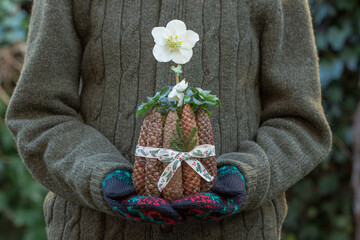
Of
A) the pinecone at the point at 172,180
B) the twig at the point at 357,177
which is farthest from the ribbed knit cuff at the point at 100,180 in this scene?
the twig at the point at 357,177

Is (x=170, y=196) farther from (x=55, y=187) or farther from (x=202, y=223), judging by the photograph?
(x=55, y=187)

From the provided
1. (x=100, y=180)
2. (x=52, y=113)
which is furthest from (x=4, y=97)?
(x=100, y=180)

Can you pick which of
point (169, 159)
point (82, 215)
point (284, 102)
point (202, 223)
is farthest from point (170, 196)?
point (284, 102)

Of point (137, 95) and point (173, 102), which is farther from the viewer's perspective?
point (137, 95)

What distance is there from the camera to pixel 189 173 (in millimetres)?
849

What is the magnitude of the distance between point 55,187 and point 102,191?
214mm

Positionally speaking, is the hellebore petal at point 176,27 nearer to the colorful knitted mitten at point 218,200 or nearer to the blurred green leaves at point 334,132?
the colorful knitted mitten at point 218,200

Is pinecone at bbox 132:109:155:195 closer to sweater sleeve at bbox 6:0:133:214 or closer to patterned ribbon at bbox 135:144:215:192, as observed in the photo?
patterned ribbon at bbox 135:144:215:192

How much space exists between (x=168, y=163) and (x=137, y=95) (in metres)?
A: 0.28

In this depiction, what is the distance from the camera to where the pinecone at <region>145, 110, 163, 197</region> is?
84 cm

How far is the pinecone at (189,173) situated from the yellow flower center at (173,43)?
0.35 feet

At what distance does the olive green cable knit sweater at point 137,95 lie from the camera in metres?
1.05

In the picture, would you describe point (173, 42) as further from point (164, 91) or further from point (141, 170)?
point (141, 170)

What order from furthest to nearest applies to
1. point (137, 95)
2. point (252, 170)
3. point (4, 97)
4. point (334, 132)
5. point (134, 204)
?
point (334, 132) → point (4, 97) → point (137, 95) → point (252, 170) → point (134, 204)
